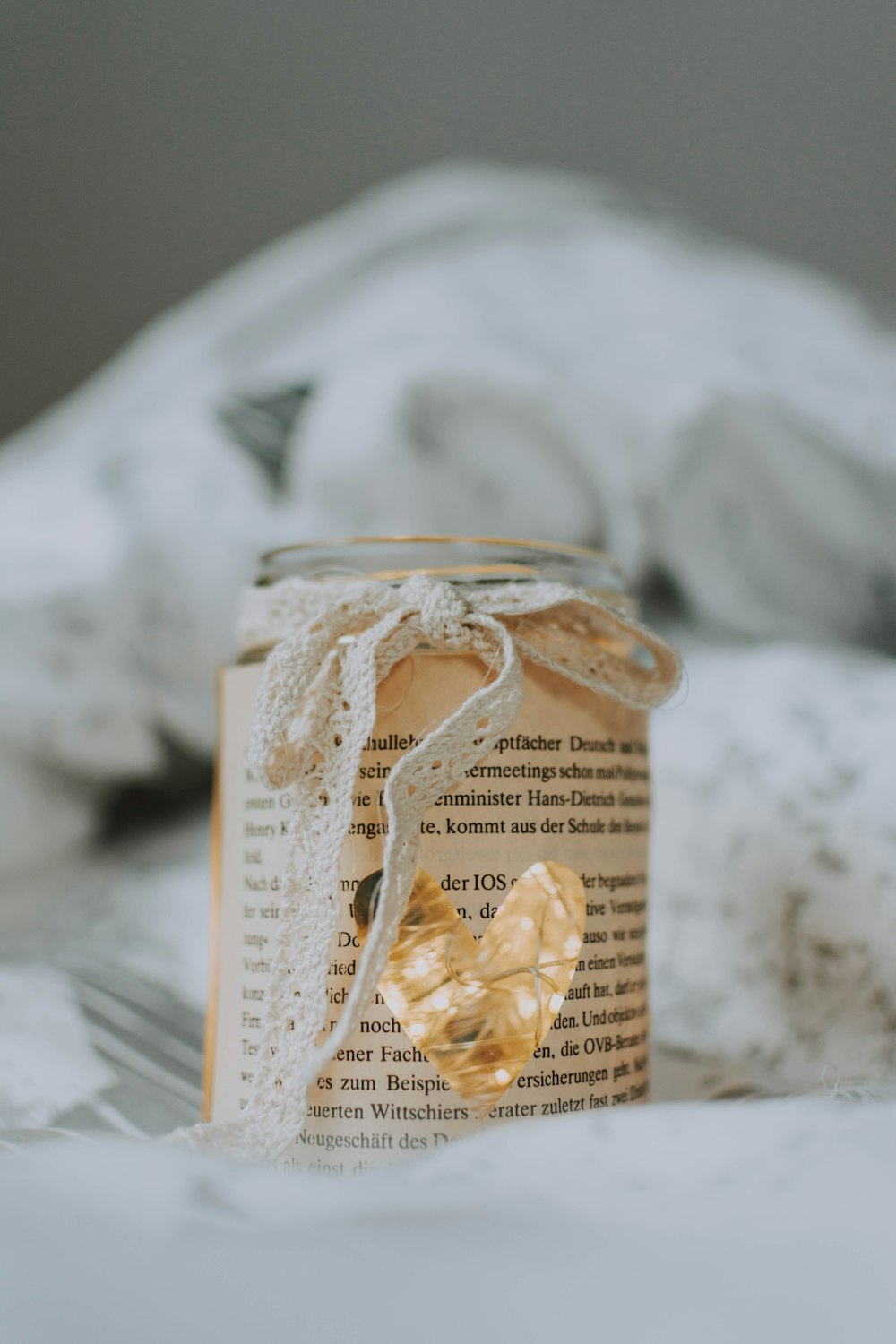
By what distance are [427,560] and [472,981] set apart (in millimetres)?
144

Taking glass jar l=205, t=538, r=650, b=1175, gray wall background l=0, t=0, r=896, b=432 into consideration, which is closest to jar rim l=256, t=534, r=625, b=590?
glass jar l=205, t=538, r=650, b=1175

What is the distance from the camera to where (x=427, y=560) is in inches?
15.8

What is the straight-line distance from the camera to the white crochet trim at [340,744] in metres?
0.33

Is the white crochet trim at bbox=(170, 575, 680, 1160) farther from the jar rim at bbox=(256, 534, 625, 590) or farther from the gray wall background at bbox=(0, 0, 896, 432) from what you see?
the gray wall background at bbox=(0, 0, 896, 432)

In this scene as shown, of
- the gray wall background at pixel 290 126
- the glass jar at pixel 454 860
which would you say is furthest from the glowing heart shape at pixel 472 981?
the gray wall background at pixel 290 126

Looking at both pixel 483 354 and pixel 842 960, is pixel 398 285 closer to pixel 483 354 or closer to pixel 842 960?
pixel 483 354

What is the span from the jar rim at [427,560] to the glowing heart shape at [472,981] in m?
0.10

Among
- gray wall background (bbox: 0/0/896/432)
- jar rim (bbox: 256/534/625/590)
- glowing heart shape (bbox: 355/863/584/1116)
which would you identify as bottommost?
glowing heart shape (bbox: 355/863/584/1116)

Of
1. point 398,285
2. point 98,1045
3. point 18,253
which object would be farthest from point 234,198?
point 98,1045

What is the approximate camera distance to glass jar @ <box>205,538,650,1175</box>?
0.34m

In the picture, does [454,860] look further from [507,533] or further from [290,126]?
[290,126]

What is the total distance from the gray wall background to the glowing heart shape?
0.71 meters

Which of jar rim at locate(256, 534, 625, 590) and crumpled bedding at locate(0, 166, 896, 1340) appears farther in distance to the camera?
crumpled bedding at locate(0, 166, 896, 1340)

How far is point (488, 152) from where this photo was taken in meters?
0.93
